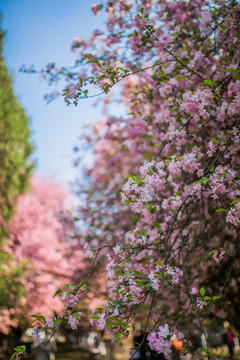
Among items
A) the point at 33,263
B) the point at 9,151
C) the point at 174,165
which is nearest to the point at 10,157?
the point at 9,151

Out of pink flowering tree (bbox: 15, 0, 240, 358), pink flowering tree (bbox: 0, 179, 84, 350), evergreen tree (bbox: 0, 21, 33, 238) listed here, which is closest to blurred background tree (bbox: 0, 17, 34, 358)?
evergreen tree (bbox: 0, 21, 33, 238)

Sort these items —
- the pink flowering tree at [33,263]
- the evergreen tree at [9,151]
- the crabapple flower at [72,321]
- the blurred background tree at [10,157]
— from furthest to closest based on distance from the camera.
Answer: the evergreen tree at [9,151]
the blurred background tree at [10,157]
the pink flowering tree at [33,263]
the crabapple flower at [72,321]

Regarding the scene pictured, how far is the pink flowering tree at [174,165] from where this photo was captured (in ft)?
6.68

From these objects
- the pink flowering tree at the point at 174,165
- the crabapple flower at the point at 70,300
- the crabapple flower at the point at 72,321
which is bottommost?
the crabapple flower at the point at 72,321

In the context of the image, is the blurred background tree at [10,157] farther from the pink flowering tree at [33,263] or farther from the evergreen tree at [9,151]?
the pink flowering tree at [33,263]

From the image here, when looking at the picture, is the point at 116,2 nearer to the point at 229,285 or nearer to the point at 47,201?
the point at 229,285

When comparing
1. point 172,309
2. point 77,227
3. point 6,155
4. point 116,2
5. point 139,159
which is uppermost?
point 6,155

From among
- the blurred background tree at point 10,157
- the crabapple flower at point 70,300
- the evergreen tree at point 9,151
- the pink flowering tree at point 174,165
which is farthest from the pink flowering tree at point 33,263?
the crabapple flower at point 70,300

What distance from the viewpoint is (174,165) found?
2.36 m

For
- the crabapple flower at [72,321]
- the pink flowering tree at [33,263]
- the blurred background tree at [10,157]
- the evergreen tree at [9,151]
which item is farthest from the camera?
the evergreen tree at [9,151]

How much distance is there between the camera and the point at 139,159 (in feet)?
19.6

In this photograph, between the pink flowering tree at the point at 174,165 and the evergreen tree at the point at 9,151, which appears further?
the evergreen tree at the point at 9,151

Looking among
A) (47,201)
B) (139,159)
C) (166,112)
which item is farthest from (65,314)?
(47,201)

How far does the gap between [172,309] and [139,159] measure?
9.65 feet
